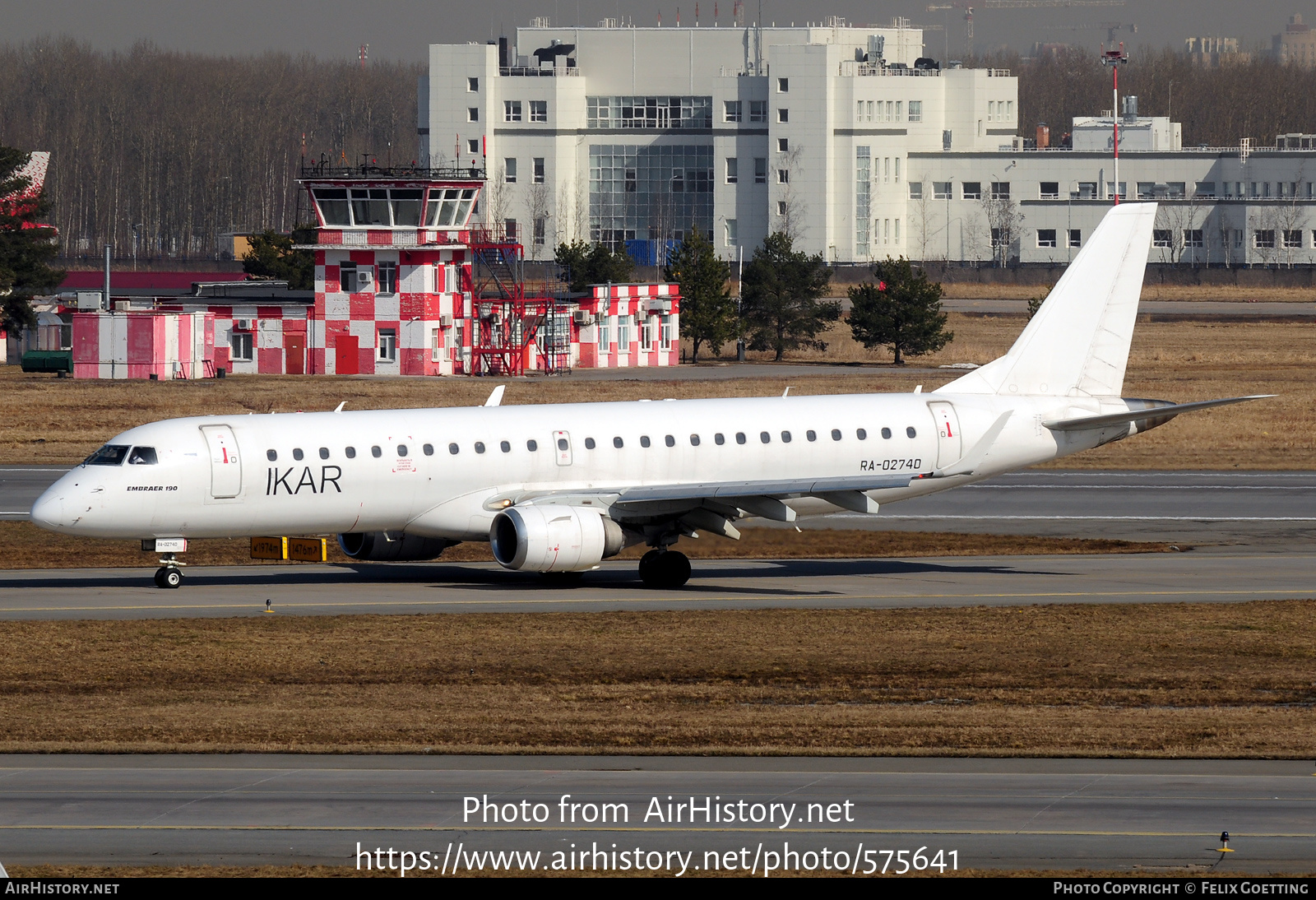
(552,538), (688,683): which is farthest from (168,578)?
(688,683)

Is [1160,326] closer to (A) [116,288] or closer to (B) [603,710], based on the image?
(A) [116,288]

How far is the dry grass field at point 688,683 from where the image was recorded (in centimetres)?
2391

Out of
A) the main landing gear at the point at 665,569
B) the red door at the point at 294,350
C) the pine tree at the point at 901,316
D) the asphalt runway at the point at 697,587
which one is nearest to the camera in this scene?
the asphalt runway at the point at 697,587

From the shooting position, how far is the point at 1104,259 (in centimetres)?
4394

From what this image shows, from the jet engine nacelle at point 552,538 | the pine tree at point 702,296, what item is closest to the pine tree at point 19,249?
the pine tree at point 702,296

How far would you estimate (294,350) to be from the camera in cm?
10419

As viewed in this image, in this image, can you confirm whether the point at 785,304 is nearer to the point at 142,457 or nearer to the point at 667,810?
the point at 142,457

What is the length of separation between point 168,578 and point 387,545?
484 cm

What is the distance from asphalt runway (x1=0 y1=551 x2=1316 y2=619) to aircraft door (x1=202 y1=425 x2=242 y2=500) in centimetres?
229

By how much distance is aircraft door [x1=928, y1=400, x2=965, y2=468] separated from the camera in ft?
137

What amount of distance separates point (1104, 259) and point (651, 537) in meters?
14.1

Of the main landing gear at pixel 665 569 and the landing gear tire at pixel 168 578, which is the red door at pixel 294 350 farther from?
the main landing gear at pixel 665 569

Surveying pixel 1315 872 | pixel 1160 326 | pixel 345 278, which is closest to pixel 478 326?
pixel 345 278

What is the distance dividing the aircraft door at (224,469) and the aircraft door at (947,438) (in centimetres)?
1630
